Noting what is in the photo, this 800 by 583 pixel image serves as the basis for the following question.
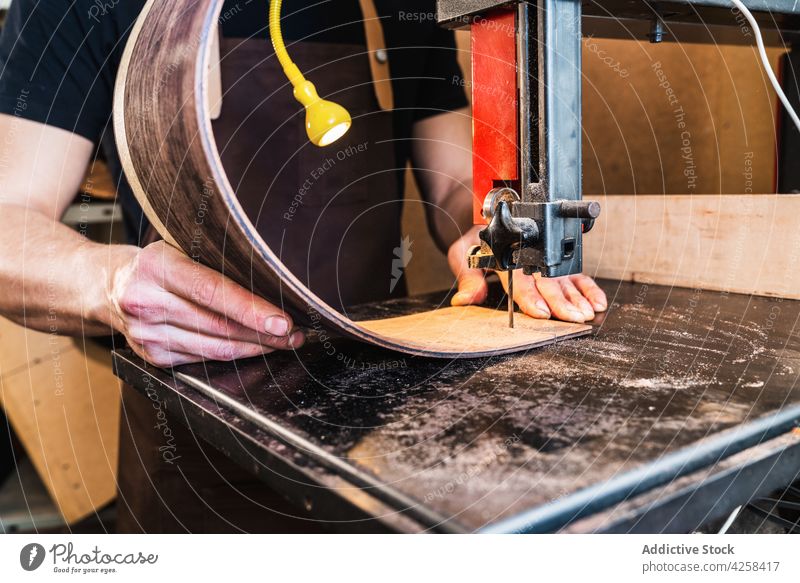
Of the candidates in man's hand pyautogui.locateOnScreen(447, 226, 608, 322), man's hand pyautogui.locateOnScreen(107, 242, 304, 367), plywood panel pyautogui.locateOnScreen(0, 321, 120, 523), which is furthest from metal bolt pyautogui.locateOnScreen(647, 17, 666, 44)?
plywood panel pyautogui.locateOnScreen(0, 321, 120, 523)

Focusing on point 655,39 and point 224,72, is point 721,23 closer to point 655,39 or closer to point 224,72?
point 655,39

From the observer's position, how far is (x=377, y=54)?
1488 mm

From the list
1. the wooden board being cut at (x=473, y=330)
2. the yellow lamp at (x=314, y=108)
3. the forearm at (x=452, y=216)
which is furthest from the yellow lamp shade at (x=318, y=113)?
the forearm at (x=452, y=216)

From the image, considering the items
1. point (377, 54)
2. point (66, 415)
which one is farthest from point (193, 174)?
point (66, 415)

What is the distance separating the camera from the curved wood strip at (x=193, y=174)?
0.55 meters

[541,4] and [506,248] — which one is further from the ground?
[541,4]

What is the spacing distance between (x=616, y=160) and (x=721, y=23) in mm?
1049

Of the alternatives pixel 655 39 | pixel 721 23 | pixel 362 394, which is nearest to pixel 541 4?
pixel 655 39

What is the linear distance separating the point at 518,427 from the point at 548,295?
0.46m

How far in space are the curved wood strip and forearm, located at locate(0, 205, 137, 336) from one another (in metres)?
0.15

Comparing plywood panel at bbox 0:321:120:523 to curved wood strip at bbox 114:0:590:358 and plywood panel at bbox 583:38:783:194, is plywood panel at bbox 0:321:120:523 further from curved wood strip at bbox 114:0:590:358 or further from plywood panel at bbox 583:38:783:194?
plywood panel at bbox 583:38:783:194

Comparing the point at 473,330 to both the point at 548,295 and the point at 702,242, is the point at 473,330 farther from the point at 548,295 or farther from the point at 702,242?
the point at 702,242

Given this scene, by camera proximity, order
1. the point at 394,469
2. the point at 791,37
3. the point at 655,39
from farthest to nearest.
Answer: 1. the point at 791,37
2. the point at 655,39
3. the point at 394,469

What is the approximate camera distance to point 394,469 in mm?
446
